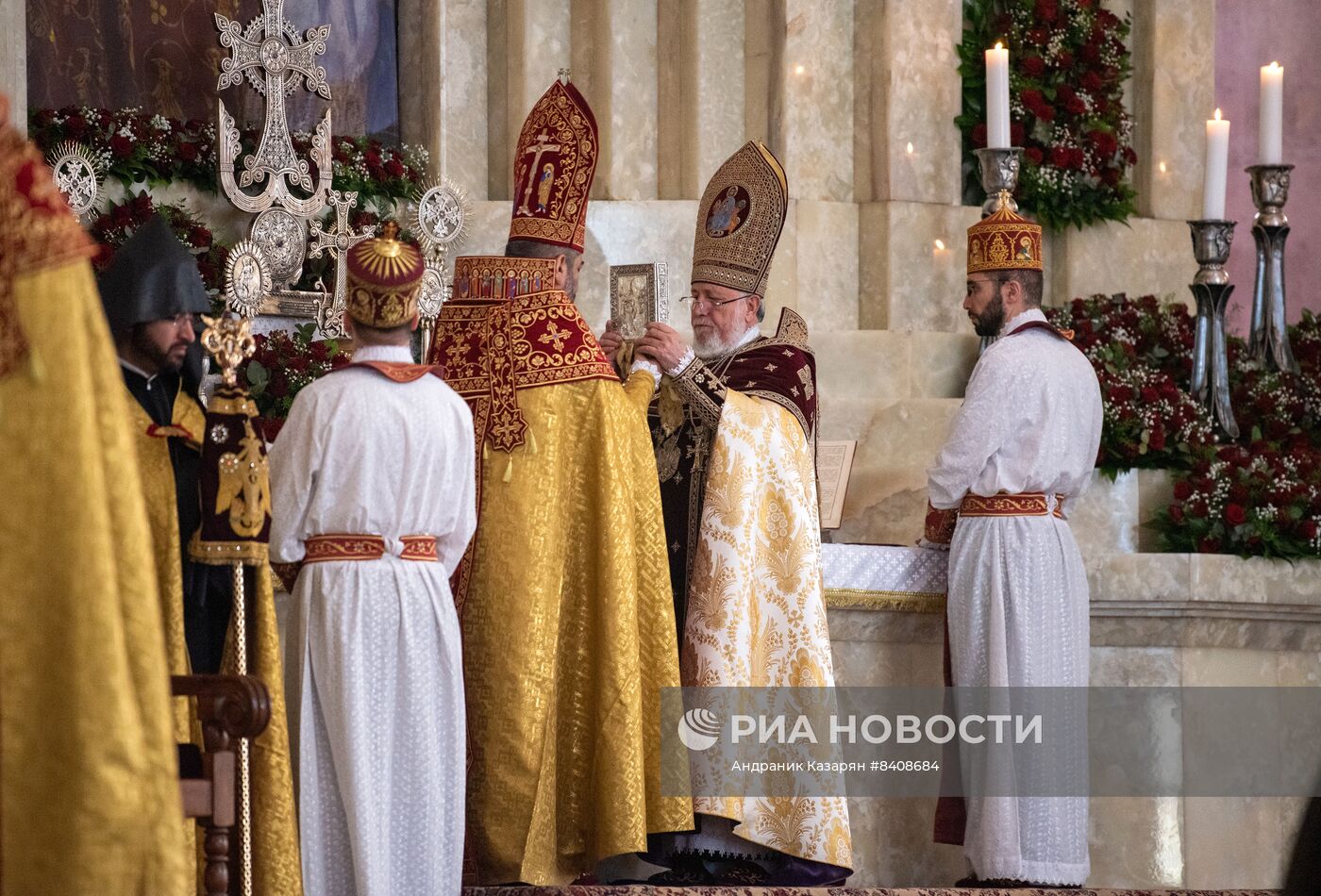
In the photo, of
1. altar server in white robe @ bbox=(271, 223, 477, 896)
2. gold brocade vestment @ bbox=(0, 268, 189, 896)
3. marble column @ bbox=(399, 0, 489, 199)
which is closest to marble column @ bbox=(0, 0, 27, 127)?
marble column @ bbox=(399, 0, 489, 199)

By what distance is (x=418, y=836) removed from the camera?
485 cm

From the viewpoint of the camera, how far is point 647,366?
5.86 metres

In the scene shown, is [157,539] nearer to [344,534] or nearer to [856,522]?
[344,534]

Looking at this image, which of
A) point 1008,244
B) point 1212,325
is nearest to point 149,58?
point 1008,244

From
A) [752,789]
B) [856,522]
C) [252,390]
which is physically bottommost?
[752,789]

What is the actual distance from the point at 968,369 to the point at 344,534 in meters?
4.17

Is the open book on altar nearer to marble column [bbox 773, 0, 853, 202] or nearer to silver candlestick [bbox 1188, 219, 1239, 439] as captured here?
silver candlestick [bbox 1188, 219, 1239, 439]

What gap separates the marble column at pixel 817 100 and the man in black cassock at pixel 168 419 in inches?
169

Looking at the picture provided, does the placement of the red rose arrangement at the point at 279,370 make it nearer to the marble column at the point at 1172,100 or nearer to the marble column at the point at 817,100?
the marble column at the point at 817,100

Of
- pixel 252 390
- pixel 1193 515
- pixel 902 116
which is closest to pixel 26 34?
pixel 252 390

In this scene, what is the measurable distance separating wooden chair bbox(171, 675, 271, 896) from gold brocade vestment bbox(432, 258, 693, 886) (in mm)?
1324

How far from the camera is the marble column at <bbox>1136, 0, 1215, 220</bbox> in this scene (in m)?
9.02

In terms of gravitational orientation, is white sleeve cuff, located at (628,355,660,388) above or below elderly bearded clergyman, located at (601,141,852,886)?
above

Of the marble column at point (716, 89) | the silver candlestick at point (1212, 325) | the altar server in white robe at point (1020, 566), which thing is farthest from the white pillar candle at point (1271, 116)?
the marble column at point (716, 89)
